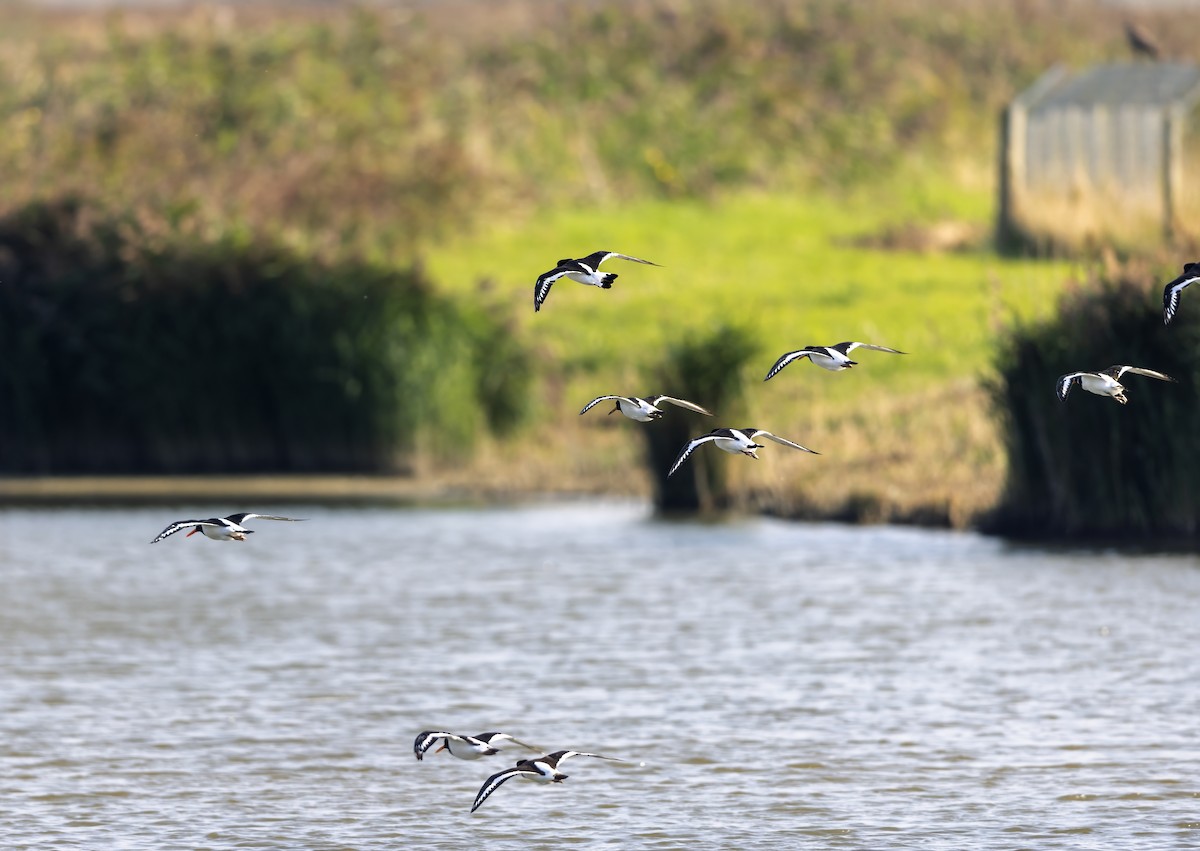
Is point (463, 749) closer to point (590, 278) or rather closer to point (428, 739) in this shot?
point (428, 739)

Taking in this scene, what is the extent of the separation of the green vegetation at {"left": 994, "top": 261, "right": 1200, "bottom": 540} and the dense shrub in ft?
26.9

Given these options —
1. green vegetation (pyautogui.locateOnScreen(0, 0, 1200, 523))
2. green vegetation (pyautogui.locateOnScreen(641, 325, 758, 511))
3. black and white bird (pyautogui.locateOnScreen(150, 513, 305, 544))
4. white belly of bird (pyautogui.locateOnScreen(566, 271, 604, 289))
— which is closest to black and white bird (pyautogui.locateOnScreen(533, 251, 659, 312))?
white belly of bird (pyautogui.locateOnScreen(566, 271, 604, 289))

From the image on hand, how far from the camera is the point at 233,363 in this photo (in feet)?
93.2

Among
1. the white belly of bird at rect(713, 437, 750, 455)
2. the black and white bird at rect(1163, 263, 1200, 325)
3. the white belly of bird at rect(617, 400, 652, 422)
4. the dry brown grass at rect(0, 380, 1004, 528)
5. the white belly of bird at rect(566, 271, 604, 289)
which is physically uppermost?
the white belly of bird at rect(566, 271, 604, 289)

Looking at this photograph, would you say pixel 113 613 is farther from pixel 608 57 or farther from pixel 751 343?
pixel 608 57

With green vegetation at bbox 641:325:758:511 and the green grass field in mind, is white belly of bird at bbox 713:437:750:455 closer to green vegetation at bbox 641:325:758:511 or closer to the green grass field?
the green grass field

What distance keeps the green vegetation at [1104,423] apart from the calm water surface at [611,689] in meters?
0.70

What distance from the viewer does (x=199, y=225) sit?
31047mm

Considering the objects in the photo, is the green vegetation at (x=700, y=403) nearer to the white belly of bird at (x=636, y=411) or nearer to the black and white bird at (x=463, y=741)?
the white belly of bird at (x=636, y=411)


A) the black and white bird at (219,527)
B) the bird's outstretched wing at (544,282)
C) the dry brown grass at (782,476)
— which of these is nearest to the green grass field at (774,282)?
the dry brown grass at (782,476)

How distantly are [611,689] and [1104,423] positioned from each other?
7.11 metres

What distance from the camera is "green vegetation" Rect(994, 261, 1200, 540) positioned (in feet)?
65.5

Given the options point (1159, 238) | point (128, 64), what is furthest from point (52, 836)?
point (128, 64)

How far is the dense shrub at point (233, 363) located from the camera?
2781cm
